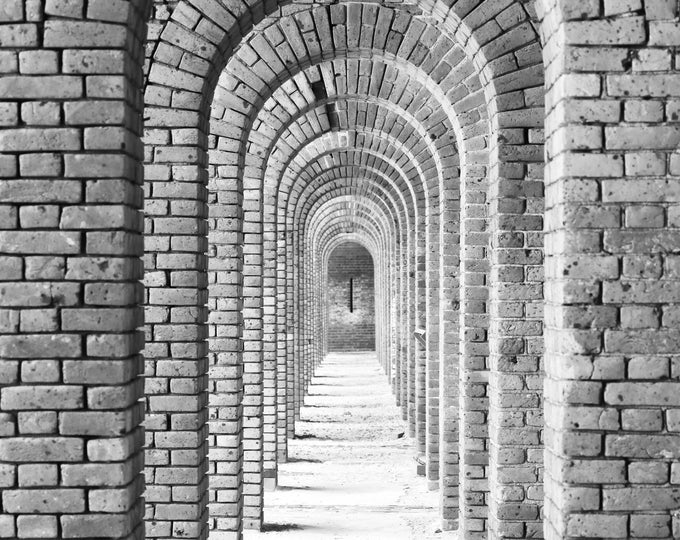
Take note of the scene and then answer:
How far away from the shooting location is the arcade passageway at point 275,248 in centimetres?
317

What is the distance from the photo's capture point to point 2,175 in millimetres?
3176

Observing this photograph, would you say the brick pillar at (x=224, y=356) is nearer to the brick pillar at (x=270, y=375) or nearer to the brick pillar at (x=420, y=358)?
the brick pillar at (x=270, y=375)

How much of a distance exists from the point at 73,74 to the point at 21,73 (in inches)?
6.9

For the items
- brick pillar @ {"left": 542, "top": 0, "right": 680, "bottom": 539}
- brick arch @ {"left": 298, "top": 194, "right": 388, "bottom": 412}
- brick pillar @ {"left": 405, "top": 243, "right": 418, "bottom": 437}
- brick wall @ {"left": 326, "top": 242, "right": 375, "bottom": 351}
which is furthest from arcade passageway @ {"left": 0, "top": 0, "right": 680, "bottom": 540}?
brick wall @ {"left": 326, "top": 242, "right": 375, "bottom": 351}

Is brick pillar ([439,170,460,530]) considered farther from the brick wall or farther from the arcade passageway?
the brick wall

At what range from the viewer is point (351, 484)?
10469mm

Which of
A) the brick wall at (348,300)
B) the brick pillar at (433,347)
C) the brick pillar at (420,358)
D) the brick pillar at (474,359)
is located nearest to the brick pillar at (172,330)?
the brick pillar at (474,359)

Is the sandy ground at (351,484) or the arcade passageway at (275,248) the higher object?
the arcade passageway at (275,248)

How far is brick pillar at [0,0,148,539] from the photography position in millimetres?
3168

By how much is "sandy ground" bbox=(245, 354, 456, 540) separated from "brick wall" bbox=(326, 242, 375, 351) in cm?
1755

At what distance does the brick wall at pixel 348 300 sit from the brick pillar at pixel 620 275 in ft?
105

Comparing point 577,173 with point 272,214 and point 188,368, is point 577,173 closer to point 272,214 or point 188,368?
point 188,368

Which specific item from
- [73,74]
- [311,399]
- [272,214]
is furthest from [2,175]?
[311,399]

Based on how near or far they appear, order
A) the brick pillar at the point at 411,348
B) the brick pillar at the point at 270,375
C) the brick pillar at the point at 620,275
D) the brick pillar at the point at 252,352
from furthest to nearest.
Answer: the brick pillar at the point at 411,348
the brick pillar at the point at 270,375
the brick pillar at the point at 252,352
the brick pillar at the point at 620,275
